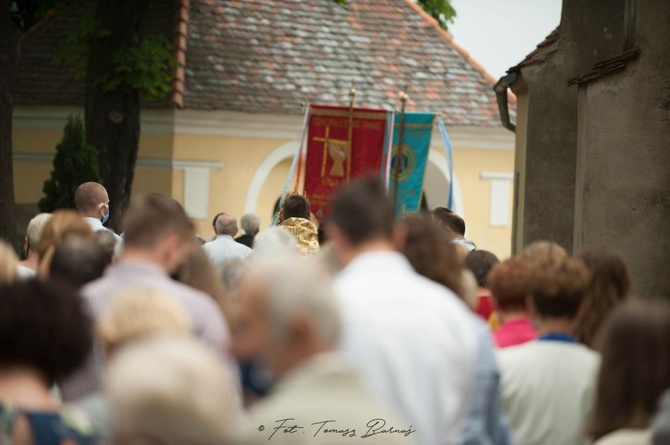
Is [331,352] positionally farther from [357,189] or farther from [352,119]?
[352,119]

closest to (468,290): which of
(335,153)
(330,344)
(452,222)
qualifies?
(330,344)

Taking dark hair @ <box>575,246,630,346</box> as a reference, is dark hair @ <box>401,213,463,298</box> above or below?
above

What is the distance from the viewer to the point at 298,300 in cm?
358

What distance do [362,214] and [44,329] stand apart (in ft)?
3.75

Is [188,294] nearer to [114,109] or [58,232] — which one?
[58,232]

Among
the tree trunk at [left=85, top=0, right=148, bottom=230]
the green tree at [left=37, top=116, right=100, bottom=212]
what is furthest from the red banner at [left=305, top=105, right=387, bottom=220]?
the green tree at [left=37, top=116, right=100, bottom=212]

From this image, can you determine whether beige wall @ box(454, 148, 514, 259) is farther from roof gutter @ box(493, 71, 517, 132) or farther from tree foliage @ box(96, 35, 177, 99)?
tree foliage @ box(96, 35, 177, 99)

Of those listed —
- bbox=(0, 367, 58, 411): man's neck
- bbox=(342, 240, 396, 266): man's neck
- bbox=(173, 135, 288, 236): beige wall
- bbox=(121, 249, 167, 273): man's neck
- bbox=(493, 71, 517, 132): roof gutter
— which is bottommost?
bbox=(0, 367, 58, 411): man's neck

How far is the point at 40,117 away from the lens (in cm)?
2391

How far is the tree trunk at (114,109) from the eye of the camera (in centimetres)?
2011

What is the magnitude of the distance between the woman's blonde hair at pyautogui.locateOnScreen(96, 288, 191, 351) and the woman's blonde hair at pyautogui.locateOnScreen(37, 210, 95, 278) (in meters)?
1.95

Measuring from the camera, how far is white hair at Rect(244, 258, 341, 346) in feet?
11.7

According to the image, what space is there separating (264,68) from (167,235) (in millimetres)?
19922

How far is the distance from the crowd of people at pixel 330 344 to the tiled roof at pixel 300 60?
17743mm
